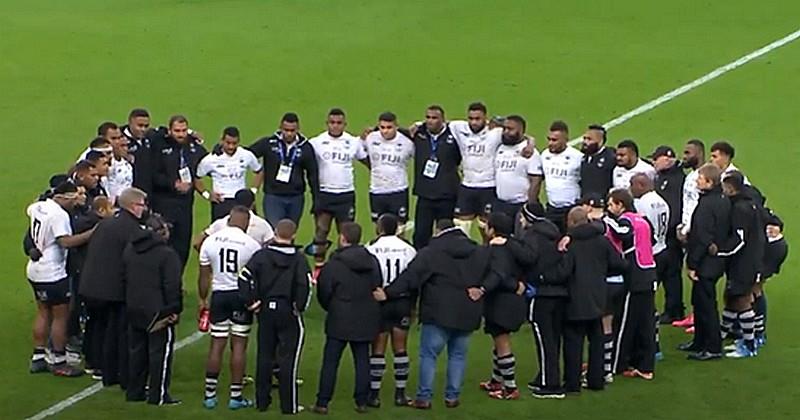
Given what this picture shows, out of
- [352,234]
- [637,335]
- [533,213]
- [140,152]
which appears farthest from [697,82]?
[352,234]

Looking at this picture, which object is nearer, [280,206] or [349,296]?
[349,296]

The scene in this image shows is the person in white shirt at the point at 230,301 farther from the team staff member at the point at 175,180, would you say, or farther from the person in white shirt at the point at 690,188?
the person in white shirt at the point at 690,188

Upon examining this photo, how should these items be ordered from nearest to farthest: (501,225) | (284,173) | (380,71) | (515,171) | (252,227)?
(501,225) < (252,227) < (515,171) < (284,173) < (380,71)

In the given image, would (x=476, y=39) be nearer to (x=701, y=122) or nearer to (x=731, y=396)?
(x=701, y=122)

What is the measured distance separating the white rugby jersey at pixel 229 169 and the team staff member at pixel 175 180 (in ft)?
0.86

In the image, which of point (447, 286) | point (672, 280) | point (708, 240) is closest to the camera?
point (447, 286)

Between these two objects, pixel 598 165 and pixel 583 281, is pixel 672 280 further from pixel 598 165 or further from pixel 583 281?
pixel 583 281

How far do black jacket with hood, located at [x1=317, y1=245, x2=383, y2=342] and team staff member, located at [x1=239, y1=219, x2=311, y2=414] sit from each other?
23cm

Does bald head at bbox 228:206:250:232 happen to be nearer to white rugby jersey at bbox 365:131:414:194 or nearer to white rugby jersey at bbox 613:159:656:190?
white rugby jersey at bbox 365:131:414:194

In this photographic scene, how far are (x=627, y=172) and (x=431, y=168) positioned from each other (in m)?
2.35

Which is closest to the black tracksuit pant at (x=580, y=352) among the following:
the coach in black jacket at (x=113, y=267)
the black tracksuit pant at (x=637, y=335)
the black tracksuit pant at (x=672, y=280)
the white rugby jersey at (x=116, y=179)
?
the black tracksuit pant at (x=637, y=335)

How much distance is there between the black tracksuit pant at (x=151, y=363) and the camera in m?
14.7

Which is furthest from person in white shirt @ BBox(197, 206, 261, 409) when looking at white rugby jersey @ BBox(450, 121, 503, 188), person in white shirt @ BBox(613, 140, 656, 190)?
person in white shirt @ BBox(613, 140, 656, 190)

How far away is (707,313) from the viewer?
16203mm
